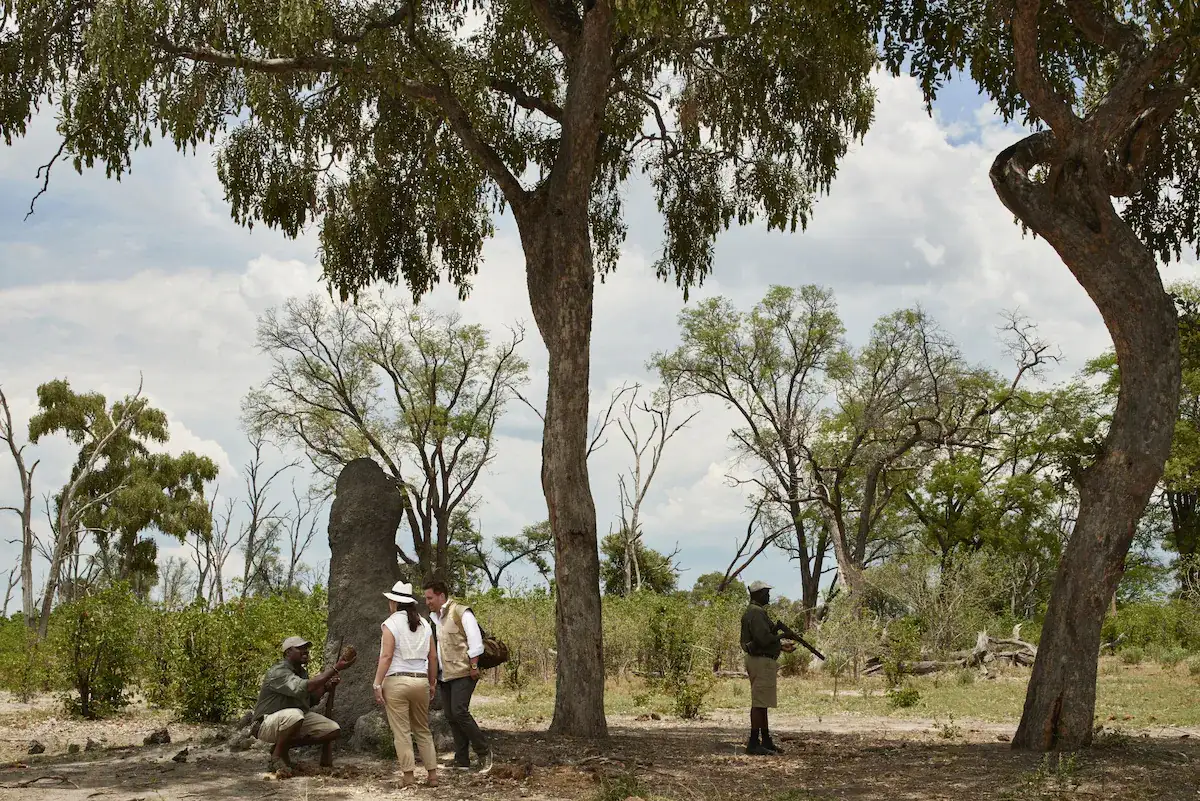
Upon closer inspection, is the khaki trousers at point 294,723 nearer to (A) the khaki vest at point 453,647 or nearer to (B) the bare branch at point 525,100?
(A) the khaki vest at point 453,647

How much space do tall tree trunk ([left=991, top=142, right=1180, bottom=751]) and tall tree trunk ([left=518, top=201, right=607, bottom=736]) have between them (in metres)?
4.51

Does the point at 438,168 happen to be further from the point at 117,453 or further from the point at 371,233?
the point at 117,453

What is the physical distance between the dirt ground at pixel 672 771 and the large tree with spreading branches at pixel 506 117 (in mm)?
1446

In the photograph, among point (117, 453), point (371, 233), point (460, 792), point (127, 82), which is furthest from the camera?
point (117, 453)

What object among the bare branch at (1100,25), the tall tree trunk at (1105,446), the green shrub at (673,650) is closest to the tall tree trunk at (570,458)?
the tall tree trunk at (1105,446)

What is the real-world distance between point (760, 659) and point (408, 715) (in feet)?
12.5

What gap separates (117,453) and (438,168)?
2850 centimetres

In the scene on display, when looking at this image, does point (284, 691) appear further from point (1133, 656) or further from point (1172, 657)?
point (1133, 656)

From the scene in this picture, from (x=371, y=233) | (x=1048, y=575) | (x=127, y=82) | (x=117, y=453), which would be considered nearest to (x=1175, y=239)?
(x=371, y=233)

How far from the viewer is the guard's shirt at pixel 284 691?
9320 mm

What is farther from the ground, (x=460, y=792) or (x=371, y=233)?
(x=371, y=233)

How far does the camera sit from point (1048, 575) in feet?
133

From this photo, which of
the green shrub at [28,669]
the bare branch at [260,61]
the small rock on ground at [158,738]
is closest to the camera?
the small rock on ground at [158,738]

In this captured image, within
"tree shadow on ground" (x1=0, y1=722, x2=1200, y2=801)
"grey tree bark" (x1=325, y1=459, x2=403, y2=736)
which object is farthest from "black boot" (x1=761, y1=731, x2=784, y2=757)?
"grey tree bark" (x1=325, y1=459, x2=403, y2=736)
